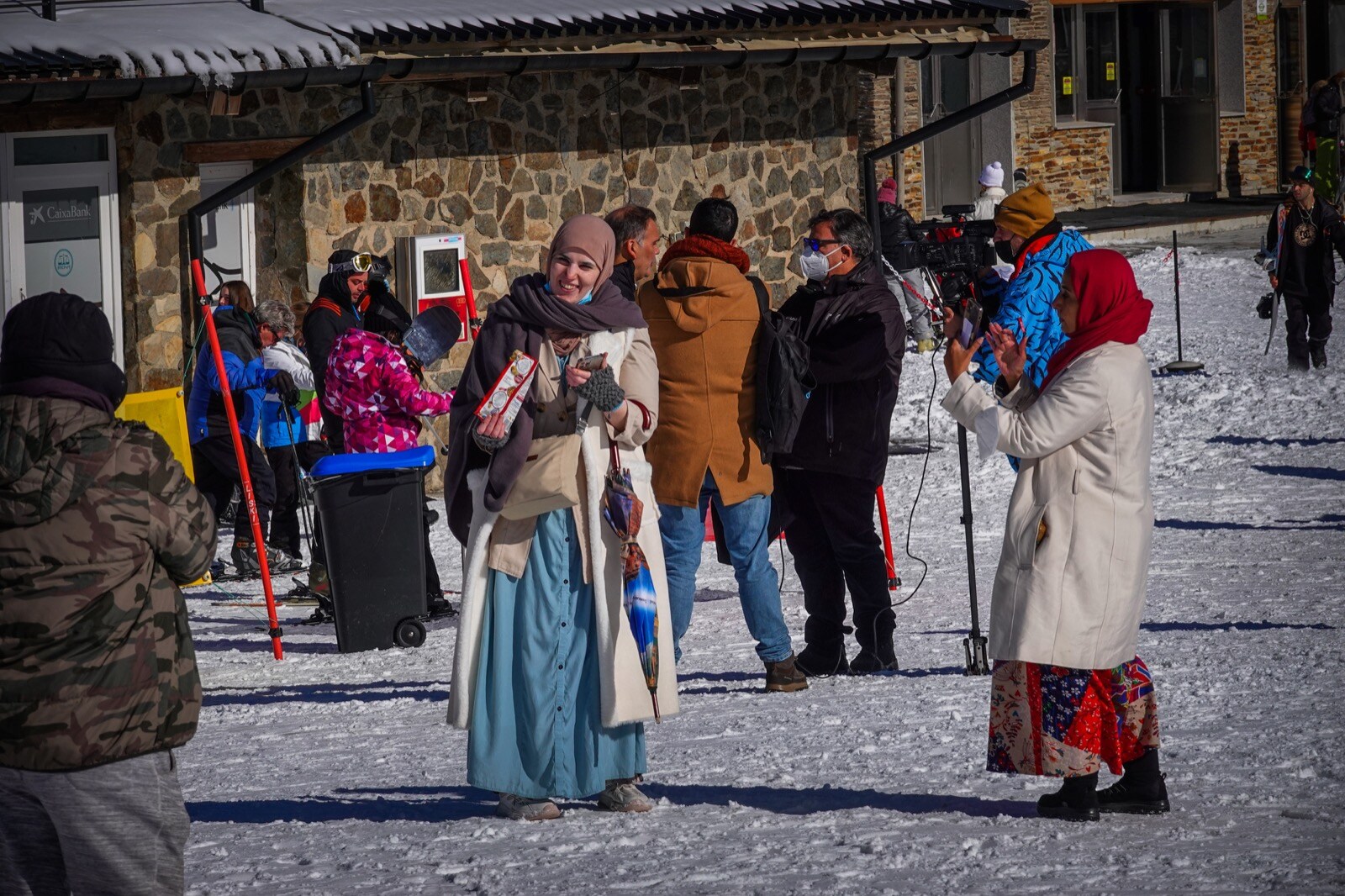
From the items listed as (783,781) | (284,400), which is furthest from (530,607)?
(284,400)

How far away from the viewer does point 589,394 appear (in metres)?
5.69

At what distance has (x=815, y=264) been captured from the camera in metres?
7.68

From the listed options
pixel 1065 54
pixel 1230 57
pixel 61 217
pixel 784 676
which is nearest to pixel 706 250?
pixel 784 676

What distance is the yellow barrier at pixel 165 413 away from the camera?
35.2 feet

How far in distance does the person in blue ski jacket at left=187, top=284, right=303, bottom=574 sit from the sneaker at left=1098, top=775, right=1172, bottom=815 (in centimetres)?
625

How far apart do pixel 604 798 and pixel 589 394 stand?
119 cm

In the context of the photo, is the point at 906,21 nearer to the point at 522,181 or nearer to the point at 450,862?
the point at 522,181

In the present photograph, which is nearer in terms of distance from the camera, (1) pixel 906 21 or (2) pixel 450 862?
(2) pixel 450 862

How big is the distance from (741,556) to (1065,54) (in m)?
23.3

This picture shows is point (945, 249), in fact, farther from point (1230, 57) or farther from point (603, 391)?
point (1230, 57)

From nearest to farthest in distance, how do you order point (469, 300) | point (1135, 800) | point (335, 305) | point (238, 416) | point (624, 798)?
point (1135, 800)
point (624, 798)
point (335, 305)
point (238, 416)
point (469, 300)

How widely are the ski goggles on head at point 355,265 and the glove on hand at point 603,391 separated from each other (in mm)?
5069

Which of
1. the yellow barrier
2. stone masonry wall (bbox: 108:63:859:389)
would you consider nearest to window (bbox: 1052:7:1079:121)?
stone masonry wall (bbox: 108:63:859:389)

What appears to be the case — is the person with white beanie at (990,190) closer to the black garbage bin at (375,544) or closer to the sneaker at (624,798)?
the black garbage bin at (375,544)
